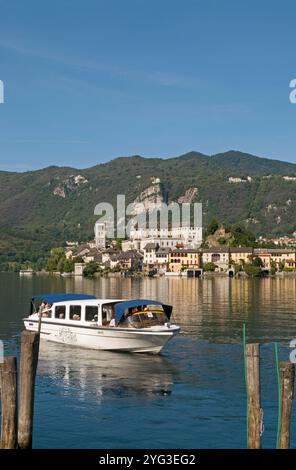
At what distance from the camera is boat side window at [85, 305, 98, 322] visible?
145ft

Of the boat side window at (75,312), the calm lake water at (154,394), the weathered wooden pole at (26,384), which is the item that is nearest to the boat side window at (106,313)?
the boat side window at (75,312)

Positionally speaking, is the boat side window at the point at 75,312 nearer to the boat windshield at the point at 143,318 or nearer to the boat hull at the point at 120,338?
the boat hull at the point at 120,338

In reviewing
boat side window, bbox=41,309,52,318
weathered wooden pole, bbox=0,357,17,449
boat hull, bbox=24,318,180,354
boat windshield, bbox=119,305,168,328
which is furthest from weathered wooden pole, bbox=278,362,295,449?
boat side window, bbox=41,309,52,318

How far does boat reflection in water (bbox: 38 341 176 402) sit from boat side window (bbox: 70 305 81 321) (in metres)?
2.14

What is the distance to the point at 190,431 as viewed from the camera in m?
25.7

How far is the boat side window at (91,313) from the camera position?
4429cm

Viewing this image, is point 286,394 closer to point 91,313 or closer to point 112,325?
point 112,325

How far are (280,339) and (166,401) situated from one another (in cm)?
2075

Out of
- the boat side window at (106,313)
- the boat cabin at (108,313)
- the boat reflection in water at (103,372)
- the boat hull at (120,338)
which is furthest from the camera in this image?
the boat side window at (106,313)

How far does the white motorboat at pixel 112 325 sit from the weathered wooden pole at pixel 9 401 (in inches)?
786

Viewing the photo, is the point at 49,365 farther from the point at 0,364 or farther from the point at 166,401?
the point at 0,364

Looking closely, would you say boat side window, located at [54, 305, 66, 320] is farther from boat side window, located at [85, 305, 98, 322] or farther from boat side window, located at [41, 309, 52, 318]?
boat side window, located at [85, 305, 98, 322]

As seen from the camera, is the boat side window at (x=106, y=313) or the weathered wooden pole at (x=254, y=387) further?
the boat side window at (x=106, y=313)

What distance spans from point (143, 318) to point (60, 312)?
7.18m
